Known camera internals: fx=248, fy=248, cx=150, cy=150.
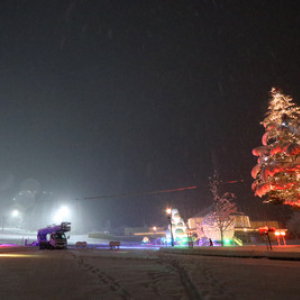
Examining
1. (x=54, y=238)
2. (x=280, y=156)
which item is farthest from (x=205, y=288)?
(x=54, y=238)

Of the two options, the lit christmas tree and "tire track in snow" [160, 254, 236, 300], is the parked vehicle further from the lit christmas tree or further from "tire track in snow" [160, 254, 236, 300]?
"tire track in snow" [160, 254, 236, 300]

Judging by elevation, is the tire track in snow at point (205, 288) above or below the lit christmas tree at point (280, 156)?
below

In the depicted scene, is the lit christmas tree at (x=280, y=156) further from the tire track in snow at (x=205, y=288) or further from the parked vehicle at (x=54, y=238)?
the parked vehicle at (x=54, y=238)

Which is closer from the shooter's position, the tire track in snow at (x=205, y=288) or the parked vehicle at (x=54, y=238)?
the tire track in snow at (x=205, y=288)

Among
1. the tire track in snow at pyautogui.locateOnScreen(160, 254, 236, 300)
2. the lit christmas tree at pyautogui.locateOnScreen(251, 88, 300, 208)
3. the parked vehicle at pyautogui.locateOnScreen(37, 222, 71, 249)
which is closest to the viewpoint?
the tire track in snow at pyautogui.locateOnScreen(160, 254, 236, 300)

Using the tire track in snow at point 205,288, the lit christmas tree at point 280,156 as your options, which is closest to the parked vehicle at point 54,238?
the lit christmas tree at point 280,156

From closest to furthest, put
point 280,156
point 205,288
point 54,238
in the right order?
point 205,288 → point 280,156 → point 54,238

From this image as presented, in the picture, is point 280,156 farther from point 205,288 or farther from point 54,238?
point 54,238

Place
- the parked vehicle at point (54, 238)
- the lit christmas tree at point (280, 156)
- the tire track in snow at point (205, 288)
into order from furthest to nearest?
the parked vehicle at point (54, 238), the lit christmas tree at point (280, 156), the tire track in snow at point (205, 288)

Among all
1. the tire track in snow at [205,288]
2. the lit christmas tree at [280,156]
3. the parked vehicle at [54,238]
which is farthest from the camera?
the parked vehicle at [54,238]

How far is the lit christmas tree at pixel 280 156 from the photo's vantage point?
1645 cm

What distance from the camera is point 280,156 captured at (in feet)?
56.1

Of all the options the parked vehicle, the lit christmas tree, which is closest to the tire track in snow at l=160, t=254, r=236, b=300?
the lit christmas tree

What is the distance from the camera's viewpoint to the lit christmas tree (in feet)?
54.0
